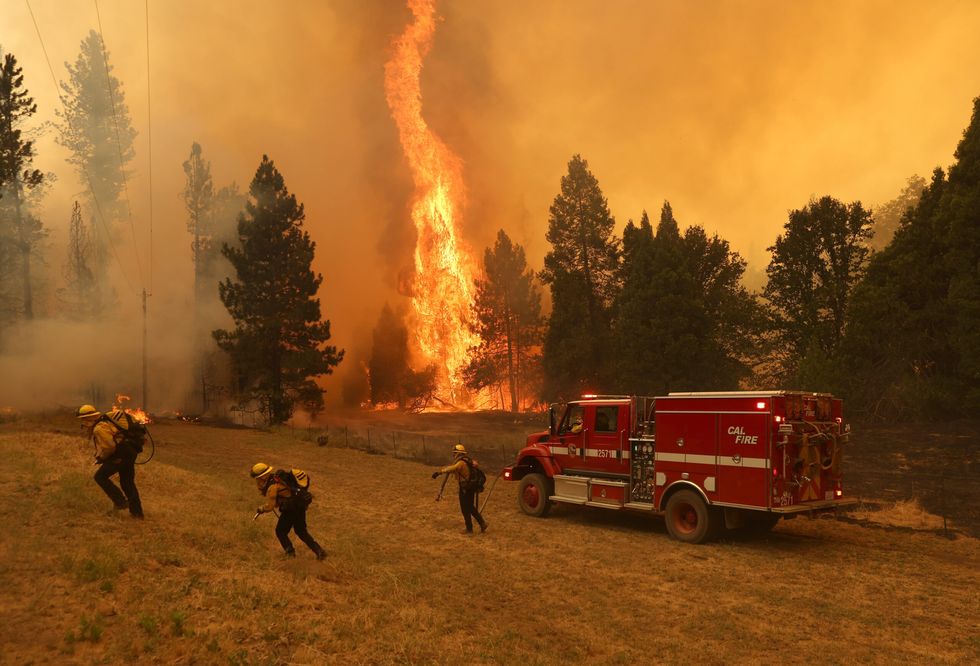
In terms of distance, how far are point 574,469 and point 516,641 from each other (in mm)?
9712

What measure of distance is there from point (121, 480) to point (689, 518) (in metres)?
12.0

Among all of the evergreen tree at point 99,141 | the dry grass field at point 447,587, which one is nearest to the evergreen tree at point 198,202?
the evergreen tree at point 99,141

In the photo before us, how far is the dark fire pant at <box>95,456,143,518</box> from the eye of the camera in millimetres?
11289

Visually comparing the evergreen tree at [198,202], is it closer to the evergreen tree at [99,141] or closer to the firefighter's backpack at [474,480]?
the evergreen tree at [99,141]

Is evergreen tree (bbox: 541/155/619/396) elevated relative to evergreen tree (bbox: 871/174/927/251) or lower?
lower

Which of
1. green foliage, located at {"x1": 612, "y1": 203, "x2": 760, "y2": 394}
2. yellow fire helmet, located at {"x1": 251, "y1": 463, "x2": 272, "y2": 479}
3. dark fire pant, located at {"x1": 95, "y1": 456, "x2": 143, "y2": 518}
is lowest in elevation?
dark fire pant, located at {"x1": 95, "y1": 456, "x2": 143, "y2": 518}

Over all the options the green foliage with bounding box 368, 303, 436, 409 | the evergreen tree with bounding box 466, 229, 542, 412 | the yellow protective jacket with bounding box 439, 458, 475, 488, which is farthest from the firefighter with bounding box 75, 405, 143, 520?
the green foliage with bounding box 368, 303, 436, 409

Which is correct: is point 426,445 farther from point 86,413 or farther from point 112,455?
point 86,413

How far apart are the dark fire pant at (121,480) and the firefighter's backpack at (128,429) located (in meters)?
0.25

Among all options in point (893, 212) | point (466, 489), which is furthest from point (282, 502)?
point (893, 212)

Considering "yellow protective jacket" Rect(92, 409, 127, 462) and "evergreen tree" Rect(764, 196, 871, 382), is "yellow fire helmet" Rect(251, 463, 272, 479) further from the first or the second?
"evergreen tree" Rect(764, 196, 871, 382)

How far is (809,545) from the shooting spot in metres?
14.6

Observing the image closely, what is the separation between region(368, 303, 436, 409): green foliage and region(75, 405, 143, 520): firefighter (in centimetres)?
5257

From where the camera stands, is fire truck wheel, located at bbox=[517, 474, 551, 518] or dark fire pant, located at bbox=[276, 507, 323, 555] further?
fire truck wheel, located at bbox=[517, 474, 551, 518]
